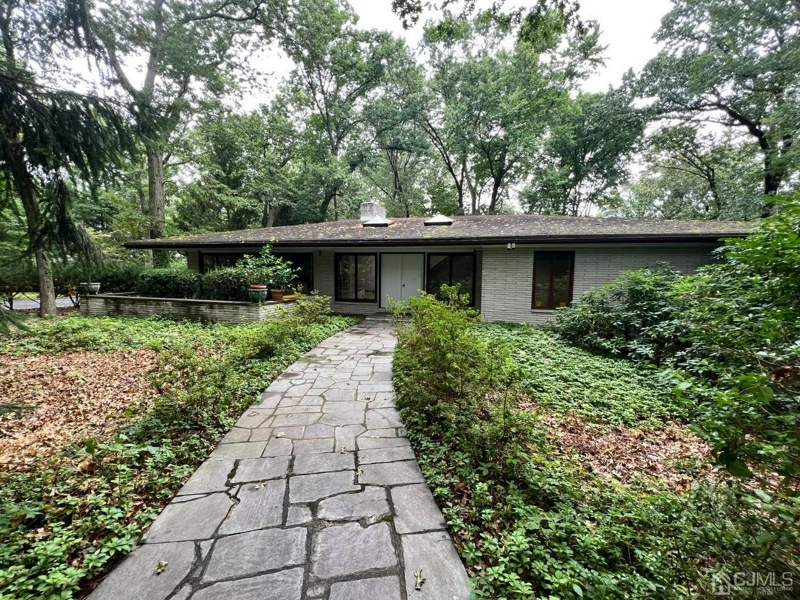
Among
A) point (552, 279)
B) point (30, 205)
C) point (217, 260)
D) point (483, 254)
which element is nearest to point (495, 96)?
point (483, 254)

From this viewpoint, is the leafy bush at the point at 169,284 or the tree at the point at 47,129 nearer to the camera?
the tree at the point at 47,129

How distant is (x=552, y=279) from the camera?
8711 millimetres

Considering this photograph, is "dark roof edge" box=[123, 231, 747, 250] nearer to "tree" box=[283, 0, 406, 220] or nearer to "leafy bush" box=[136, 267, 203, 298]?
"leafy bush" box=[136, 267, 203, 298]

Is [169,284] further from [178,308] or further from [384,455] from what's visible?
[384,455]

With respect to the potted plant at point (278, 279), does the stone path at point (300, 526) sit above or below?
below

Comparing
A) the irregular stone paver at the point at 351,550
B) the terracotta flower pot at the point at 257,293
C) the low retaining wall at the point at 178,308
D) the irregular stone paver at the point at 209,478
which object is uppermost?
the terracotta flower pot at the point at 257,293

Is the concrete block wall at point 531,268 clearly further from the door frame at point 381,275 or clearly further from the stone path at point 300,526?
the stone path at point 300,526

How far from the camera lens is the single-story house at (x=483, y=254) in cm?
791

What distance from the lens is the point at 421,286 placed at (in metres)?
10.8

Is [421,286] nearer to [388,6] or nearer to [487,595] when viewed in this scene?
[388,6]

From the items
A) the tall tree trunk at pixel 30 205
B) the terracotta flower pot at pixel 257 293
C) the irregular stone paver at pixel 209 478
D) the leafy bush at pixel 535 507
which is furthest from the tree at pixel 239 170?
the leafy bush at pixel 535 507

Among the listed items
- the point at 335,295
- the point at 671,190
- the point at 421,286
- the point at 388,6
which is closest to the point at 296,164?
the point at 335,295

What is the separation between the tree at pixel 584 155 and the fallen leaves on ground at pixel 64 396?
18633 millimetres

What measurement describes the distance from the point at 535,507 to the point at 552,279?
7.58 m
